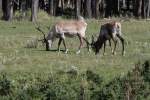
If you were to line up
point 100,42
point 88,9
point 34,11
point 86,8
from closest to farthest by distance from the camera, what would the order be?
point 100,42 → point 34,11 → point 88,9 → point 86,8

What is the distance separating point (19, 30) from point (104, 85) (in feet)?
76.3

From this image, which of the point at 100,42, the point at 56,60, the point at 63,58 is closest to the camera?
the point at 56,60

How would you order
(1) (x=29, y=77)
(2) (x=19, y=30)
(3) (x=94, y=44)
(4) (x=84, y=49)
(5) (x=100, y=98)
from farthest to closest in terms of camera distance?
(2) (x=19, y=30) → (4) (x=84, y=49) → (3) (x=94, y=44) → (1) (x=29, y=77) → (5) (x=100, y=98)

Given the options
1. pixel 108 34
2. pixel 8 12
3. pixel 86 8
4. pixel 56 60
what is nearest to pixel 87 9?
pixel 86 8

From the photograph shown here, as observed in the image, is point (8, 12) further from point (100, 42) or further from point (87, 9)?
point (100, 42)

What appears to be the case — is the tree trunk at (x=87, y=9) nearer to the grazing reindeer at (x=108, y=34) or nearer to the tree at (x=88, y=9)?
the tree at (x=88, y=9)

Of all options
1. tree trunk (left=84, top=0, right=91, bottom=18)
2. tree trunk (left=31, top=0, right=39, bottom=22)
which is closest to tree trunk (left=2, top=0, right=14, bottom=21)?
tree trunk (left=31, top=0, right=39, bottom=22)

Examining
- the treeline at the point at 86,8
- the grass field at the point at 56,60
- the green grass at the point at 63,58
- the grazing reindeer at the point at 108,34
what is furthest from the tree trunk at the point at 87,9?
the grazing reindeer at the point at 108,34

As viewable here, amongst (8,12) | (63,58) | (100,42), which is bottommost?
(63,58)

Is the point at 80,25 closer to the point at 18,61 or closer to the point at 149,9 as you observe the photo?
the point at 18,61

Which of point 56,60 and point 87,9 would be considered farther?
point 87,9

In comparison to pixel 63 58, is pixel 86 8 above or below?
above

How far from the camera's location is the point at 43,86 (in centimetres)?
1848

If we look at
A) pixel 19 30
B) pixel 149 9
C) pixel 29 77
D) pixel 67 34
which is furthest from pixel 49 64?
→ pixel 149 9
